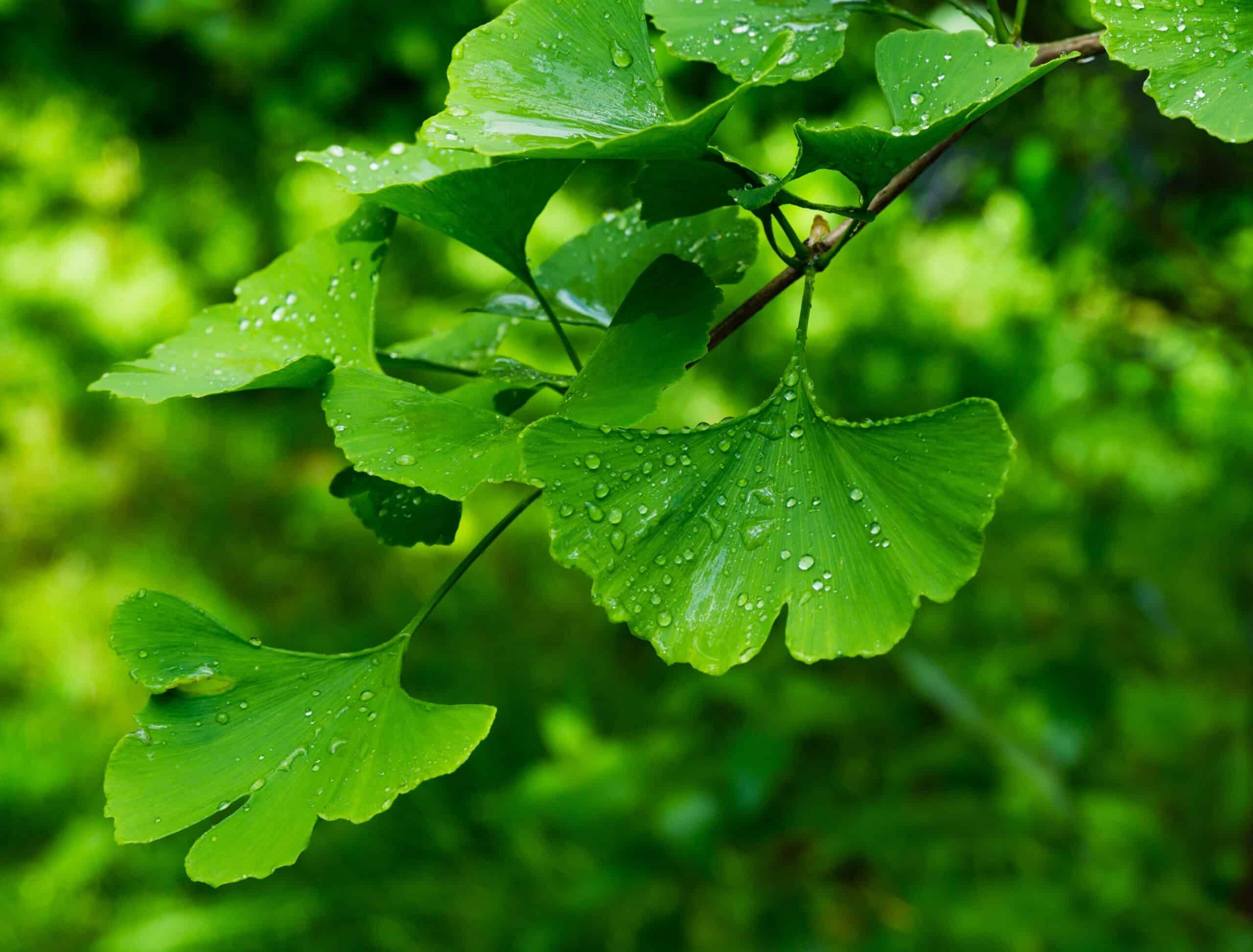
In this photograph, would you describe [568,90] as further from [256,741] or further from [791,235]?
[256,741]

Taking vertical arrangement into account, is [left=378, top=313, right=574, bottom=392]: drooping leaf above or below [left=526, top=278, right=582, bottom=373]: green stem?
below

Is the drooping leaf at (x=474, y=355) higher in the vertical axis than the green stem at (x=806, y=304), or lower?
lower

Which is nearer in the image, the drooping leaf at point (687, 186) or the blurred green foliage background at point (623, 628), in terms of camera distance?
the drooping leaf at point (687, 186)

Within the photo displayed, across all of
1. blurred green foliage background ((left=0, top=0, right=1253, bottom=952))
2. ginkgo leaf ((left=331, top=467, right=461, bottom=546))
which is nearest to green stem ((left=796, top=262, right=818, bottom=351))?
ginkgo leaf ((left=331, top=467, right=461, bottom=546))

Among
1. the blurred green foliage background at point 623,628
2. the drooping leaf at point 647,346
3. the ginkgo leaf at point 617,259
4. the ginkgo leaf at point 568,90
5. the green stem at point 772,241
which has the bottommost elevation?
the blurred green foliage background at point 623,628

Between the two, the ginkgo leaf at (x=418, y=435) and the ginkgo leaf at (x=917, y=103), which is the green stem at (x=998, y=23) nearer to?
the ginkgo leaf at (x=917, y=103)

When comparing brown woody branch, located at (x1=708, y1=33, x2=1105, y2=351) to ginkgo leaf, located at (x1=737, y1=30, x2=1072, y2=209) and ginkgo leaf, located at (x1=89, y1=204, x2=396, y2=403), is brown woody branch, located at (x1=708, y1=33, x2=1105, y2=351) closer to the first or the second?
ginkgo leaf, located at (x1=737, y1=30, x2=1072, y2=209)

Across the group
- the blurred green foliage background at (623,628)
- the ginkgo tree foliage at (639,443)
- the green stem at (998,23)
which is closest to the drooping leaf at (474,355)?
the ginkgo tree foliage at (639,443)
